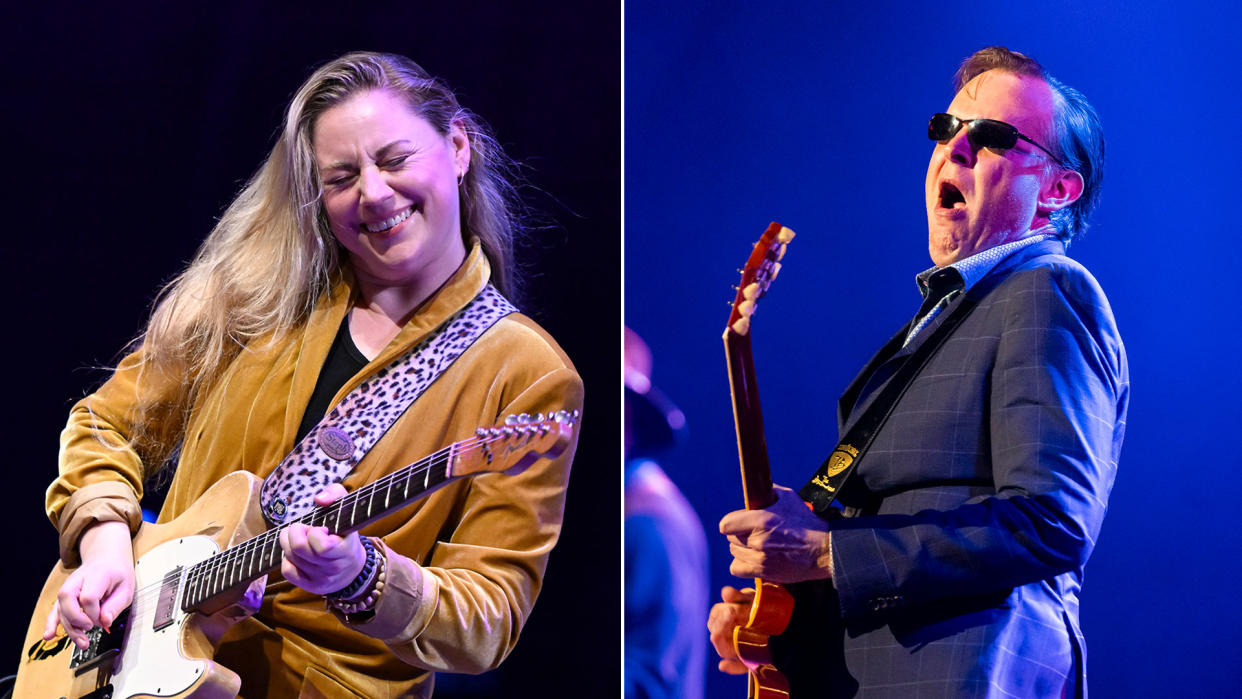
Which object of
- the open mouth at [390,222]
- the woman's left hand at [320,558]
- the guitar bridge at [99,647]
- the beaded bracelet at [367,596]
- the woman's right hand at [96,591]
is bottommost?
the guitar bridge at [99,647]

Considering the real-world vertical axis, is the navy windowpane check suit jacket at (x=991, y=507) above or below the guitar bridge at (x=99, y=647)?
above

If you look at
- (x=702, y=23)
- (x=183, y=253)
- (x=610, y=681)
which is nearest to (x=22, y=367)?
(x=183, y=253)

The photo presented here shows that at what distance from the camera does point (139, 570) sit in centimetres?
224

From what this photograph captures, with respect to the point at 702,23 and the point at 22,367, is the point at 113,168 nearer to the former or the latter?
the point at 22,367

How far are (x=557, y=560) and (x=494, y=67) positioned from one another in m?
1.42

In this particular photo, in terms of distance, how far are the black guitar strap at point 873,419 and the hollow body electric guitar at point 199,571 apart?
0.50 m

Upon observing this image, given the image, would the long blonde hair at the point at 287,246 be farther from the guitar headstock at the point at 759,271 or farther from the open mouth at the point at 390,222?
the guitar headstock at the point at 759,271

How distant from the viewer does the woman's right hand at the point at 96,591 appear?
2.15 metres

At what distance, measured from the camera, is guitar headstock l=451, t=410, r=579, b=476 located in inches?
69.1

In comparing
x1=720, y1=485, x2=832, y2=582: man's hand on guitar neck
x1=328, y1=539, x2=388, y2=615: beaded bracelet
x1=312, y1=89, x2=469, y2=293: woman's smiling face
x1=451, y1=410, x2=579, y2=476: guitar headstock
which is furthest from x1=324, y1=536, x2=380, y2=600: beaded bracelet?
x1=312, y1=89, x2=469, y2=293: woman's smiling face

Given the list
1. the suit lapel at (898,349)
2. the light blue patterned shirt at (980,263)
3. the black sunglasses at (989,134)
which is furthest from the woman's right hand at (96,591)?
the black sunglasses at (989,134)

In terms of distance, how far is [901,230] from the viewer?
2.96 m

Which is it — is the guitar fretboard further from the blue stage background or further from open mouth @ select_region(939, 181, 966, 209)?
the blue stage background

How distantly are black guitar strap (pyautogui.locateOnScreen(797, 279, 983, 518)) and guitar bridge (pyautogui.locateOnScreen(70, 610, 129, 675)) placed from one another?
1356mm
